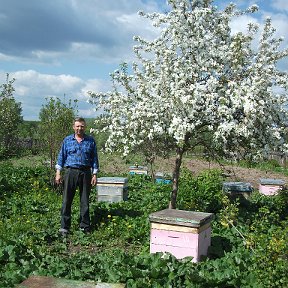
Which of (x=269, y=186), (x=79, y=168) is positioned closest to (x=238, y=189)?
(x=269, y=186)

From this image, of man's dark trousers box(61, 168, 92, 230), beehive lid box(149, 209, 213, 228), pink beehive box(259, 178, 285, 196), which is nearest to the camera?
beehive lid box(149, 209, 213, 228)

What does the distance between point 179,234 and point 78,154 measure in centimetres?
259

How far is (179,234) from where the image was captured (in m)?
6.21

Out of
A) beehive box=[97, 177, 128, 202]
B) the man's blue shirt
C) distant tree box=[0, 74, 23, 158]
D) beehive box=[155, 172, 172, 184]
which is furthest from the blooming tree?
distant tree box=[0, 74, 23, 158]

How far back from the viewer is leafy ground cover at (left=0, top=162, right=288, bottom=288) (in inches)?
205

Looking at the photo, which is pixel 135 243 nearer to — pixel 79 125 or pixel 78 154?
pixel 78 154

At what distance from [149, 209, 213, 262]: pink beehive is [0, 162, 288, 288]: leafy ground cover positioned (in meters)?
0.20

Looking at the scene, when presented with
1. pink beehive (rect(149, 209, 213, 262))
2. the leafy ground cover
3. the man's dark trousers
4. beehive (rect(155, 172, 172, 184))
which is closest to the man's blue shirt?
the man's dark trousers

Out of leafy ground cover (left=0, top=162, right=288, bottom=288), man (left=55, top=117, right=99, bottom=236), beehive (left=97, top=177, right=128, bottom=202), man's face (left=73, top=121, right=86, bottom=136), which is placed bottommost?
leafy ground cover (left=0, top=162, right=288, bottom=288)

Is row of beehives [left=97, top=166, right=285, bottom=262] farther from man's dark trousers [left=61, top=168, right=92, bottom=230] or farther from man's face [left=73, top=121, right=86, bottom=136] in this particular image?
man's face [left=73, top=121, right=86, bottom=136]

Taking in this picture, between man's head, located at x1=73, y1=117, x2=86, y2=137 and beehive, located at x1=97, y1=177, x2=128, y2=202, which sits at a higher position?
man's head, located at x1=73, y1=117, x2=86, y2=137

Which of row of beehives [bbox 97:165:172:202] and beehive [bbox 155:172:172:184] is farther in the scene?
beehive [bbox 155:172:172:184]

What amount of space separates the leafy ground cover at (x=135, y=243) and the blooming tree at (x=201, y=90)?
52.2 inches

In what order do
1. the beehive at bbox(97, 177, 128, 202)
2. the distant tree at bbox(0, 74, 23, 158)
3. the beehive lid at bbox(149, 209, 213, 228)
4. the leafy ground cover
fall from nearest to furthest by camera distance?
the leafy ground cover → the beehive lid at bbox(149, 209, 213, 228) → the beehive at bbox(97, 177, 128, 202) → the distant tree at bbox(0, 74, 23, 158)
